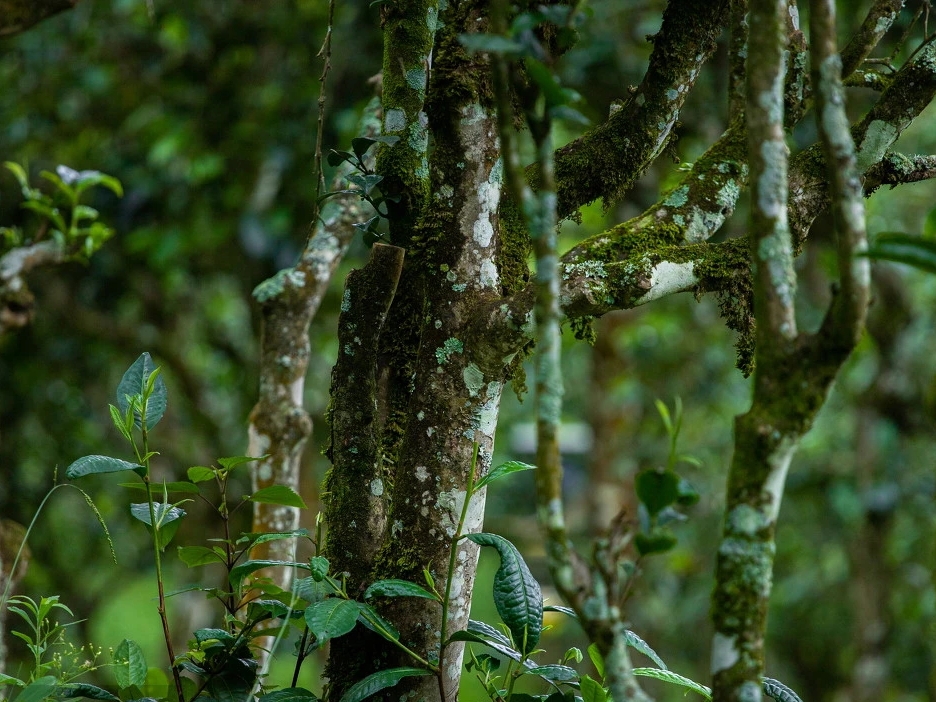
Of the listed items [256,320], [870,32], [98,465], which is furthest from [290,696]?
[256,320]

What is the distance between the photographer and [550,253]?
796 millimetres

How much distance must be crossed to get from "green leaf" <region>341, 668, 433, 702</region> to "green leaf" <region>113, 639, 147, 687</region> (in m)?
0.30

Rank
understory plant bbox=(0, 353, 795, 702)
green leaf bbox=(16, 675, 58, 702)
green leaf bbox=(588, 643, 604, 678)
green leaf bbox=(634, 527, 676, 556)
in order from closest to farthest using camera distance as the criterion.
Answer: green leaf bbox=(634, 527, 676, 556) → green leaf bbox=(16, 675, 58, 702) → understory plant bbox=(0, 353, 795, 702) → green leaf bbox=(588, 643, 604, 678)

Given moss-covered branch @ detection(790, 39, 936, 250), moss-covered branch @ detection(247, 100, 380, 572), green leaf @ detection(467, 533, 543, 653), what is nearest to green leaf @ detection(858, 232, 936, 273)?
moss-covered branch @ detection(790, 39, 936, 250)

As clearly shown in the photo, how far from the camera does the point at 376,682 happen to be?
0.93 m

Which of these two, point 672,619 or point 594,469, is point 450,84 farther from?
point 672,619

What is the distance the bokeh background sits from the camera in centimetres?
315

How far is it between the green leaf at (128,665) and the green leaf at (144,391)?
0.92 ft

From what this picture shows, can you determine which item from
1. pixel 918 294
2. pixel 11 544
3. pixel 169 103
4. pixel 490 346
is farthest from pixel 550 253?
pixel 918 294

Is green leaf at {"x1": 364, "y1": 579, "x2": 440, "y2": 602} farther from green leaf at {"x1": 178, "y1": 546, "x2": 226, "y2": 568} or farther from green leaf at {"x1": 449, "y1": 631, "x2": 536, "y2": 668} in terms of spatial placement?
green leaf at {"x1": 178, "y1": 546, "x2": 226, "y2": 568}

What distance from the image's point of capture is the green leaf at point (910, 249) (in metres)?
0.76

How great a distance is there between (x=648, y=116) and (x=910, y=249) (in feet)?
1.72

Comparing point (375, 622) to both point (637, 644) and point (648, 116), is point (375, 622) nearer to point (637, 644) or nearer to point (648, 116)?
point (637, 644)

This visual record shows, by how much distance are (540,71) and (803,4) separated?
2.96 meters
